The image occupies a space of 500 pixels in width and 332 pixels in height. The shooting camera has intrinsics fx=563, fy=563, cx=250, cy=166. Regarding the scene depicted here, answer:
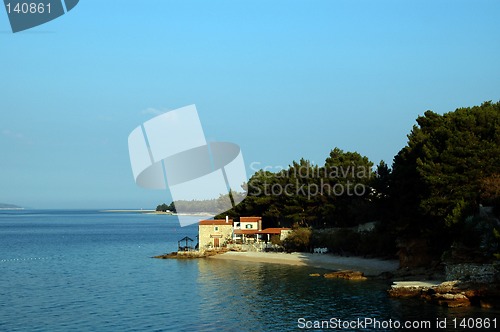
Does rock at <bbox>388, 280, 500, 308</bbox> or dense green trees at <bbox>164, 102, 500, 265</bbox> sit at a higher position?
dense green trees at <bbox>164, 102, 500, 265</bbox>

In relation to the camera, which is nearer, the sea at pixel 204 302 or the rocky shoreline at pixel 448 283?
the sea at pixel 204 302

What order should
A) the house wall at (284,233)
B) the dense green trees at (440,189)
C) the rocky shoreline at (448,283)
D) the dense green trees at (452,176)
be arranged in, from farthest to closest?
the house wall at (284,233)
the dense green trees at (452,176)
the dense green trees at (440,189)
the rocky shoreline at (448,283)

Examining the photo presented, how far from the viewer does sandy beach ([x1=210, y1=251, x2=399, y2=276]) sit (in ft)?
185

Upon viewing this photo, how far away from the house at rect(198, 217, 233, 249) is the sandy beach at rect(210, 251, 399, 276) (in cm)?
489

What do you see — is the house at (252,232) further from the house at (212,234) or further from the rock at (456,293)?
the rock at (456,293)

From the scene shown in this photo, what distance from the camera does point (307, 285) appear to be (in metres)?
48.7

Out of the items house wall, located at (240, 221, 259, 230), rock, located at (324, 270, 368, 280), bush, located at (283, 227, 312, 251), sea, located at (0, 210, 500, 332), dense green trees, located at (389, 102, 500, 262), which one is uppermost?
dense green trees, located at (389, 102, 500, 262)

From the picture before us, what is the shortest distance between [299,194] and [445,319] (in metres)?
48.8

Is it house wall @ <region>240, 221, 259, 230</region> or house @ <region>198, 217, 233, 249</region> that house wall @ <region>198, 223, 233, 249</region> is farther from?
house wall @ <region>240, 221, 259, 230</region>

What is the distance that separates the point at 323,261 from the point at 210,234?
23236 mm

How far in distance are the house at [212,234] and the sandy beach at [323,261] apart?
4.89 meters

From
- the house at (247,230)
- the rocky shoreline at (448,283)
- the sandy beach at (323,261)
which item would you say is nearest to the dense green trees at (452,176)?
the rocky shoreline at (448,283)

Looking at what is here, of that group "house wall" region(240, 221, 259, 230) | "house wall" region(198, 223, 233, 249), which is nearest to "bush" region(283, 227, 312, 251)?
"house wall" region(240, 221, 259, 230)

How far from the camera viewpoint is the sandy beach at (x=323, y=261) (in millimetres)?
56469
